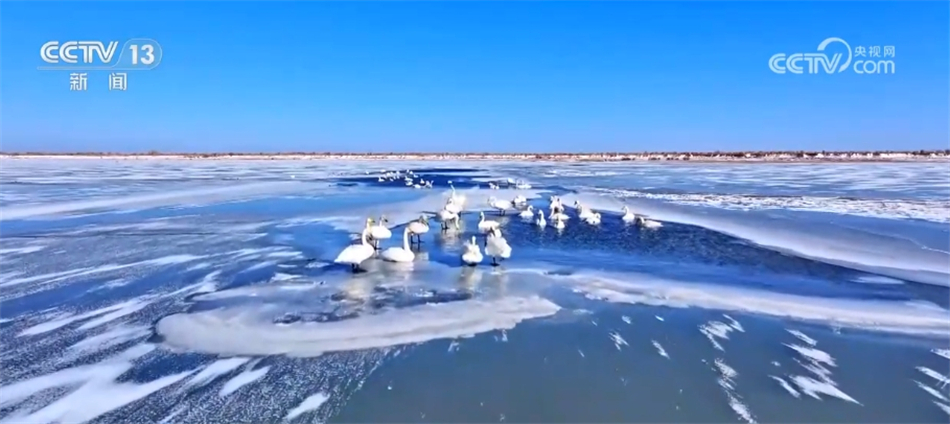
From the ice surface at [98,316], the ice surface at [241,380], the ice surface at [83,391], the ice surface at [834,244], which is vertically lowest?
the ice surface at [83,391]

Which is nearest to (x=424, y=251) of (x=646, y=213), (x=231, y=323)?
(x=231, y=323)

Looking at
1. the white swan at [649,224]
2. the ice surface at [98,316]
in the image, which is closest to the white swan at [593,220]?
the white swan at [649,224]

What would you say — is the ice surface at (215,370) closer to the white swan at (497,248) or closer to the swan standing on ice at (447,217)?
the white swan at (497,248)

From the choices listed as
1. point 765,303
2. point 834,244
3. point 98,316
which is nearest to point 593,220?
point 834,244

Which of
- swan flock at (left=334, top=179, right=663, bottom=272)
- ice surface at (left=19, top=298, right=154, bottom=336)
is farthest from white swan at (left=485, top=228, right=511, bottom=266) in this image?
ice surface at (left=19, top=298, right=154, bottom=336)

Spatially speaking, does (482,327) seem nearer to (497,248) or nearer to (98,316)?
(497,248)

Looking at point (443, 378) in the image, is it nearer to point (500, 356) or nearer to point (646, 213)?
point (500, 356)

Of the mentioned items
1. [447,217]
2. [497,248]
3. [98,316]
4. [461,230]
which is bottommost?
[98,316]

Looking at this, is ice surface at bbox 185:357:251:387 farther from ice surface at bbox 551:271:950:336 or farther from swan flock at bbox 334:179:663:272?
ice surface at bbox 551:271:950:336

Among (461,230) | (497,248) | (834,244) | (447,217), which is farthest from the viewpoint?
(461,230)
